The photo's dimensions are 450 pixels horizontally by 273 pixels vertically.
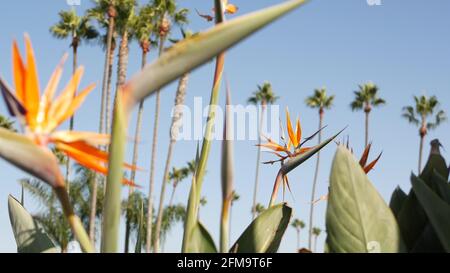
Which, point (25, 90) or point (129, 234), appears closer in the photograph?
point (25, 90)

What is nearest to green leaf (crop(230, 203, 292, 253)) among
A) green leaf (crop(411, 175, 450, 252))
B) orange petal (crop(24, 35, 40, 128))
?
green leaf (crop(411, 175, 450, 252))

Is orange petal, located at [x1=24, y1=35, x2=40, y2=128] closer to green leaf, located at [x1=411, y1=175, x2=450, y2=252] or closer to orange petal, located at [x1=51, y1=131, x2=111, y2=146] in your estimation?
orange petal, located at [x1=51, y1=131, x2=111, y2=146]

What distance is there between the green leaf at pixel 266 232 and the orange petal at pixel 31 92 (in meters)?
0.27

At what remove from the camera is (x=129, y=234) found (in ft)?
69.4

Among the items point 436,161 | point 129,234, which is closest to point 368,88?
point 129,234

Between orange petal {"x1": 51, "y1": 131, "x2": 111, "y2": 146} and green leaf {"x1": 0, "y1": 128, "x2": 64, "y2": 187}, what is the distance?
34 millimetres

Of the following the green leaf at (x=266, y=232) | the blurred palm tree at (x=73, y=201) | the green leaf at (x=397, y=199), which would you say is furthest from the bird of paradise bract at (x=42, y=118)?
the blurred palm tree at (x=73, y=201)

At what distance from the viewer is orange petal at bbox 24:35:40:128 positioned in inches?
21.5

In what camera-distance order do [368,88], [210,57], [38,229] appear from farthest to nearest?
[368,88] < [38,229] < [210,57]
